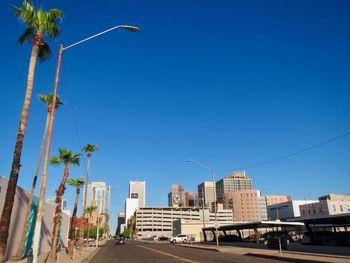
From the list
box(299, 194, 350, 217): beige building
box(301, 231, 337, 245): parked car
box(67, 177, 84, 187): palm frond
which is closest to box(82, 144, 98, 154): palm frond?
box(67, 177, 84, 187): palm frond

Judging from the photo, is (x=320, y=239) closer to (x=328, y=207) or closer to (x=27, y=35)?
(x=27, y=35)

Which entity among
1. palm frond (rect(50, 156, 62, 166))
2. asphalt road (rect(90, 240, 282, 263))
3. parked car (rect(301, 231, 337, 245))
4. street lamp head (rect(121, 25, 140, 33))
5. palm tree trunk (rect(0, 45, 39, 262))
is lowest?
asphalt road (rect(90, 240, 282, 263))

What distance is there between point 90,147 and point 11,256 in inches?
983

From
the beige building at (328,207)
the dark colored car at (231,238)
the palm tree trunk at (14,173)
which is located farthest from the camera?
the beige building at (328,207)

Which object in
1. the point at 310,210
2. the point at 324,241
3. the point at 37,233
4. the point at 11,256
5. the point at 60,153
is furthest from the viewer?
the point at 310,210

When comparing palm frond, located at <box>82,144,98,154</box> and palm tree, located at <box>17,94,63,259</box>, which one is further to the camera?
palm frond, located at <box>82,144,98,154</box>

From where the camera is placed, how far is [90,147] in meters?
52.3

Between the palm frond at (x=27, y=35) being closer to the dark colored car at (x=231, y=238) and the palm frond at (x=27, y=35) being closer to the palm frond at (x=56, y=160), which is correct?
the palm frond at (x=56, y=160)

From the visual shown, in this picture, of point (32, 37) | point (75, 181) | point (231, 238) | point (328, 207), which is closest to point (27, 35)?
point (32, 37)

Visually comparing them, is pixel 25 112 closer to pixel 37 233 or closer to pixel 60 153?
pixel 37 233

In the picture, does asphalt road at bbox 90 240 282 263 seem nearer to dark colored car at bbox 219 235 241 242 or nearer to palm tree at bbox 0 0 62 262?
palm tree at bbox 0 0 62 262

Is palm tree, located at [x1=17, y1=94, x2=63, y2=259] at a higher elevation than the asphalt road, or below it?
higher

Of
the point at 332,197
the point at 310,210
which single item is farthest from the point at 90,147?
the point at 332,197

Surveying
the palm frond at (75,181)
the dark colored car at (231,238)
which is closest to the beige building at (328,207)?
the dark colored car at (231,238)
